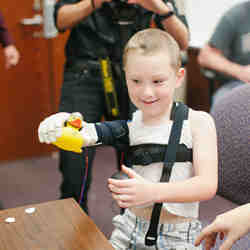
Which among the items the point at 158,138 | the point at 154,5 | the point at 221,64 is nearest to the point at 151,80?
the point at 158,138

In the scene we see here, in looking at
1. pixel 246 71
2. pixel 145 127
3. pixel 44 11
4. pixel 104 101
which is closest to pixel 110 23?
pixel 104 101

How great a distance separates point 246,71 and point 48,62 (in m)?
1.51

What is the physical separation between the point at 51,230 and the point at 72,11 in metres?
1.00

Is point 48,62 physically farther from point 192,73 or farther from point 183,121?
point 183,121

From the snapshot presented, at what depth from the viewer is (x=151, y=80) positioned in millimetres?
1032

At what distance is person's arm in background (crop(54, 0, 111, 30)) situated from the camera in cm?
165

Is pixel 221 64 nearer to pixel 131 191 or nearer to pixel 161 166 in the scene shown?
pixel 161 166

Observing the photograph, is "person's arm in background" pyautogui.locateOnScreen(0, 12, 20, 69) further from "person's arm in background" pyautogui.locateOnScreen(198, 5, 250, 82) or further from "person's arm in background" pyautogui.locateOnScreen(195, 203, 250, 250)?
"person's arm in background" pyautogui.locateOnScreen(195, 203, 250, 250)

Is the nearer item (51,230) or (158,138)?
(51,230)

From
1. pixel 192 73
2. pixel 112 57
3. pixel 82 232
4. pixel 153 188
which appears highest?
pixel 112 57

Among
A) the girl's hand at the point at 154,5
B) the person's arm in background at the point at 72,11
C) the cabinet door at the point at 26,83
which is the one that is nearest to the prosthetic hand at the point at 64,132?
the girl's hand at the point at 154,5

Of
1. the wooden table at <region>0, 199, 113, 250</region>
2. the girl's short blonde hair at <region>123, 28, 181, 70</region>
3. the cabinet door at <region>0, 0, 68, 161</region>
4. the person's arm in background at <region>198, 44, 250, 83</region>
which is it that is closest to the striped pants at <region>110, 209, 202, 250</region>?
the wooden table at <region>0, 199, 113, 250</region>

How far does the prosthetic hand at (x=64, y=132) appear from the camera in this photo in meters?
0.99

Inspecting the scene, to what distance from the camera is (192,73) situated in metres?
3.88
